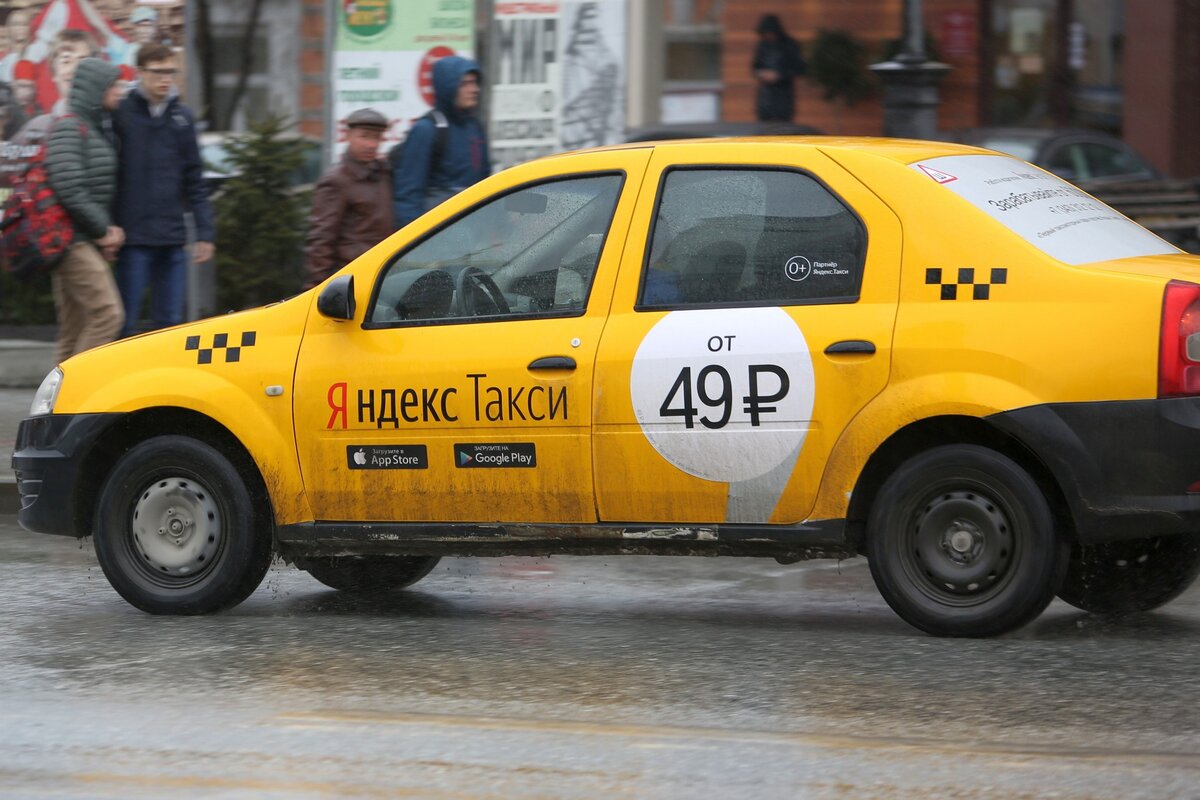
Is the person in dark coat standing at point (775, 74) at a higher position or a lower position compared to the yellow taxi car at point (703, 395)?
higher

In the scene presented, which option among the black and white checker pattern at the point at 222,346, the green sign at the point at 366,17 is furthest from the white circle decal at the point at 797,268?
the green sign at the point at 366,17

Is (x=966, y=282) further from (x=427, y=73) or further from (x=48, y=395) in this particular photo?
(x=427, y=73)

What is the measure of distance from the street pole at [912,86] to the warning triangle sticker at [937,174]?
557 centimetres

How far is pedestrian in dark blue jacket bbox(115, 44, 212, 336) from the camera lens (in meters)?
11.1

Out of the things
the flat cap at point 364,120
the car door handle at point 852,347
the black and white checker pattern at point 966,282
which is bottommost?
the car door handle at point 852,347

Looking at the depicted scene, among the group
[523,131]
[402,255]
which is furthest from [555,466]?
[523,131]

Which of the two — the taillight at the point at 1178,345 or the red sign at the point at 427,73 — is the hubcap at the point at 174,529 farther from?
the red sign at the point at 427,73

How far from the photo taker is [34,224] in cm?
1067

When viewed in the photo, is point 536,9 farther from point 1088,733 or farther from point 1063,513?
point 1088,733

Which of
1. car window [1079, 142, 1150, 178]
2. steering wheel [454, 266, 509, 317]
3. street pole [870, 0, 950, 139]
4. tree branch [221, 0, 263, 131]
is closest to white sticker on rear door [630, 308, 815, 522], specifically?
steering wheel [454, 266, 509, 317]

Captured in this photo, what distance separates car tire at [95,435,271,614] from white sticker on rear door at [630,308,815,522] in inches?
61.8

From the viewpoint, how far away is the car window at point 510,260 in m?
6.92

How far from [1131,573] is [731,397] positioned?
155 centimetres

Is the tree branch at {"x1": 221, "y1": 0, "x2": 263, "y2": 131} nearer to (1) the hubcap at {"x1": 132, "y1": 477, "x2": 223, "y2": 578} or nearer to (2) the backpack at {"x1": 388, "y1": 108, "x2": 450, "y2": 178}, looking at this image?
(2) the backpack at {"x1": 388, "y1": 108, "x2": 450, "y2": 178}
